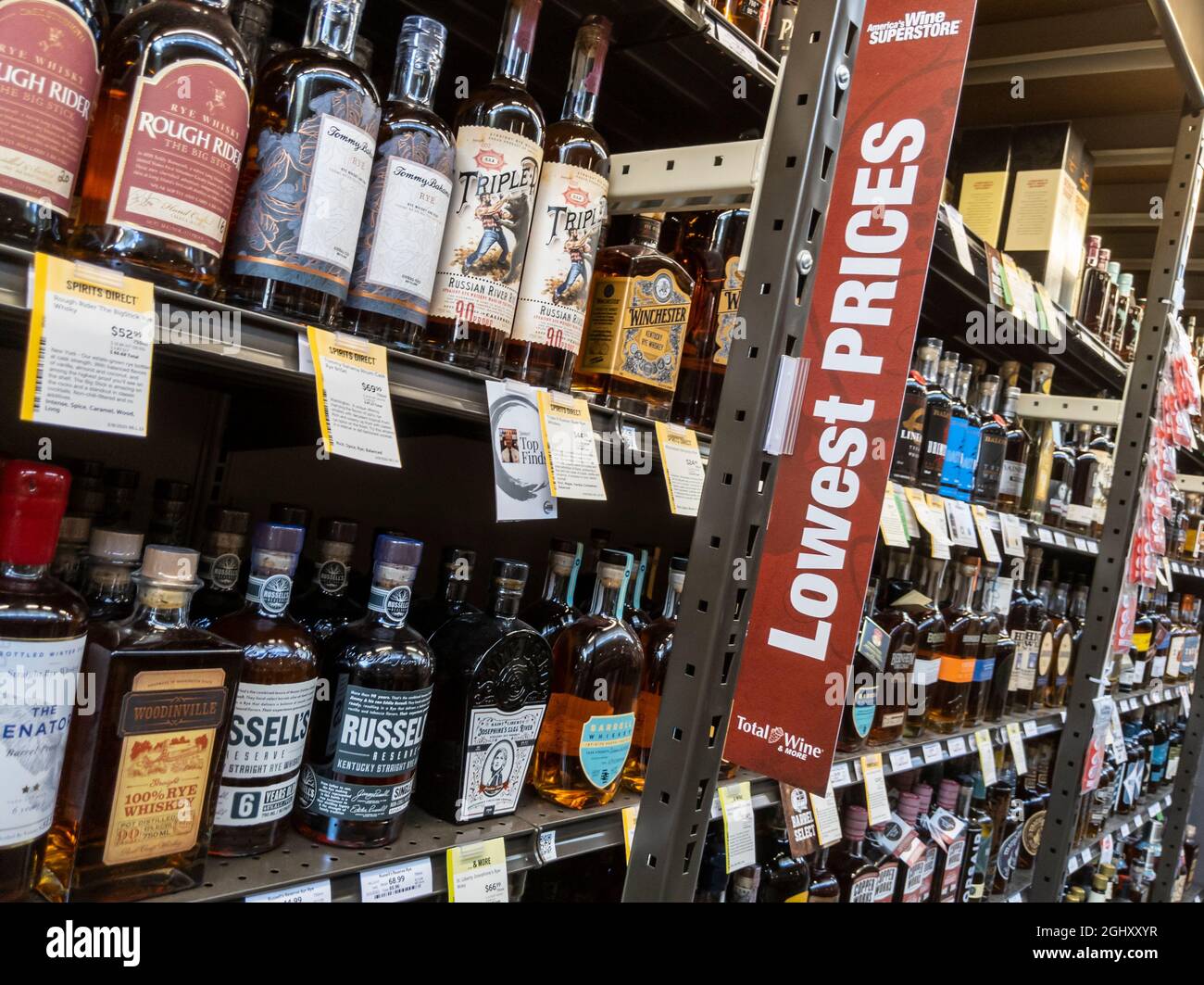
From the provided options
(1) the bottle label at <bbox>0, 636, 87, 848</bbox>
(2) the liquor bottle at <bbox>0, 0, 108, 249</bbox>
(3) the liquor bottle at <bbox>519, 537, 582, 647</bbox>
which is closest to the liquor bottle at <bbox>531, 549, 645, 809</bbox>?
(3) the liquor bottle at <bbox>519, 537, 582, 647</bbox>

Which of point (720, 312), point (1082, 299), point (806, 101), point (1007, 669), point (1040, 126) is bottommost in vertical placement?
point (1007, 669)

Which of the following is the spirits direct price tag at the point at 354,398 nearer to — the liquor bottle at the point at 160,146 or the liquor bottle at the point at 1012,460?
the liquor bottle at the point at 160,146

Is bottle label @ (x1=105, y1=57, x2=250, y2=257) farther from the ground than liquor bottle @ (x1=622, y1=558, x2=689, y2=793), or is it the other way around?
bottle label @ (x1=105, y1=57, x2=250, y2=257)

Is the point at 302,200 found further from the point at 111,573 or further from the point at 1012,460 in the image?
the point at 1012,460

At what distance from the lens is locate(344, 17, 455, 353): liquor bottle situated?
92 centimetres

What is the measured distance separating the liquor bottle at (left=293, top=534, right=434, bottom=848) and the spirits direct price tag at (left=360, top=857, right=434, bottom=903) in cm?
5

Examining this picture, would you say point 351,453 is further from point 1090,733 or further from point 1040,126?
point 1040,126

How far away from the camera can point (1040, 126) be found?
254 cm

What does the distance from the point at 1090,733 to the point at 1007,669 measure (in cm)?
25

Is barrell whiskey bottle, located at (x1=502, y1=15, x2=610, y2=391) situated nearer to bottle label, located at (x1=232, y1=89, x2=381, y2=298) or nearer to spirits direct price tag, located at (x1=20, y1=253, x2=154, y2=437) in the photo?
bottle label, located at (x1=232, y1=89, x2=381, y2=298)

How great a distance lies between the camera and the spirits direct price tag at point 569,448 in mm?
991

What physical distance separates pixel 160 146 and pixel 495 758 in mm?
747

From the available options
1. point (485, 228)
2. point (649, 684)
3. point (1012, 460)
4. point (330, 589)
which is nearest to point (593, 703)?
point (649, 684)
